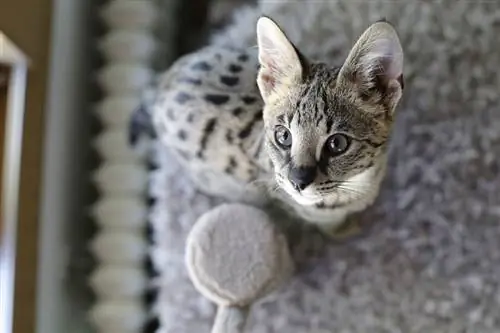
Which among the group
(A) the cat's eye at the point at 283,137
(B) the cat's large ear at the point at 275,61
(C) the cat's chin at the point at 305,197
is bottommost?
(C) the cat's chin at the point at 305,197

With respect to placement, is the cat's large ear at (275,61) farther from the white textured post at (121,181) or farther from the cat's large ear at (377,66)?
the white textured post at (121,181)

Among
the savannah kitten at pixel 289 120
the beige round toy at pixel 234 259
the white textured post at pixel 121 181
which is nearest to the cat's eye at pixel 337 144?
the savannah kitten at pixel 289 120

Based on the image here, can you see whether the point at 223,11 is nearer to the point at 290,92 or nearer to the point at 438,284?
the point at 290,92

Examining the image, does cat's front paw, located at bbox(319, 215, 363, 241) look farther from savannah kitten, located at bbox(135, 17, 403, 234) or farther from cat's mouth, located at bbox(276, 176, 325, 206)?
cat's mouth, located at bbox(276, 176, 325, 206)

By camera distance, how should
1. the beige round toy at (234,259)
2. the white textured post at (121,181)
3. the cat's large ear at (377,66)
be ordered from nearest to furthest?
the cat's large ear at (377,66) < the beige round toy at (234,259) < the white textured post at (121,181)

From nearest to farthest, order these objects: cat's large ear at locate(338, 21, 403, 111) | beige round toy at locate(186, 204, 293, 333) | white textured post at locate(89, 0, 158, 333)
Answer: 1. cat's large ear at locate(338, 21, 403, 111)
2. beige round toy at locate(186, 204, 293, 333)
3. white textured post at locate(89, 0, 158, 333)

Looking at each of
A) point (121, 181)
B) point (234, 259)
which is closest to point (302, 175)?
point (234, 259)

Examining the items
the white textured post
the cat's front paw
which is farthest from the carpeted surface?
the white textured post

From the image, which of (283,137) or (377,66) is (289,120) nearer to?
(283,137)
